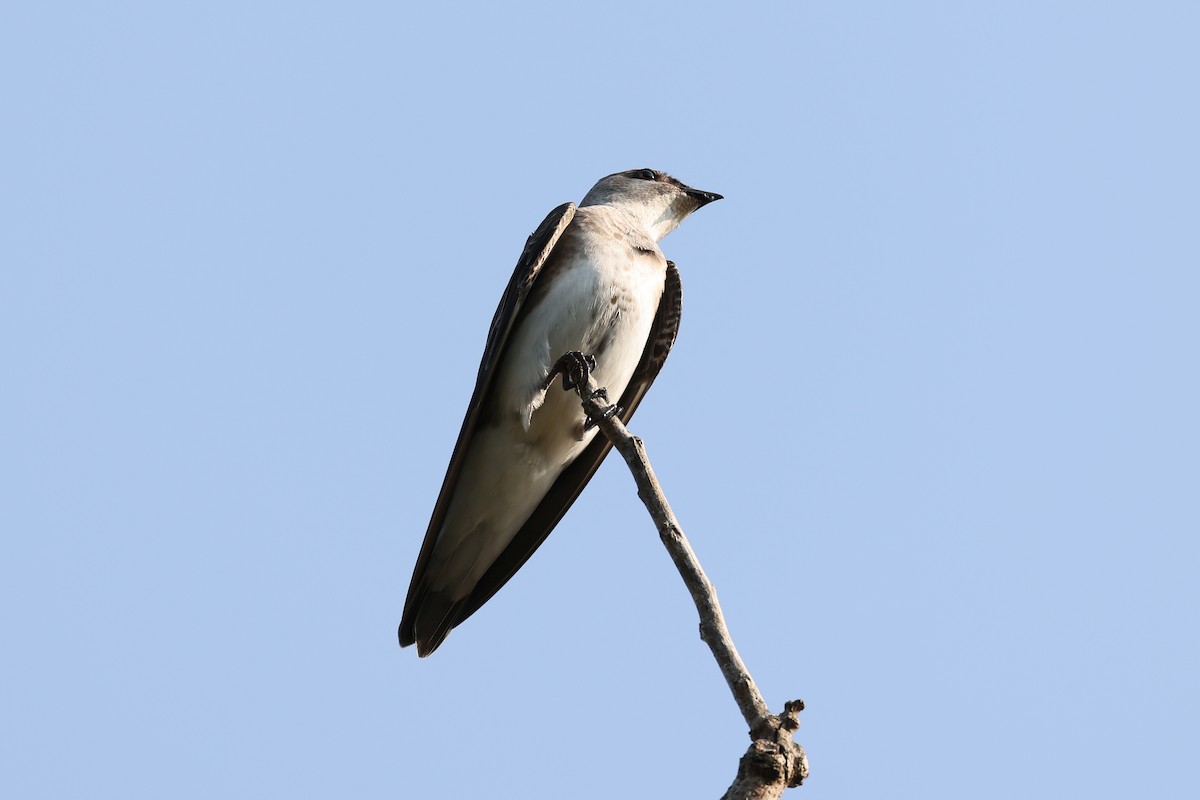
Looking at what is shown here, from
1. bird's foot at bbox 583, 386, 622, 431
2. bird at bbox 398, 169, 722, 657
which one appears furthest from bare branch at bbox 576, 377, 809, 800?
bird at bbox 398, 169, 722, 657

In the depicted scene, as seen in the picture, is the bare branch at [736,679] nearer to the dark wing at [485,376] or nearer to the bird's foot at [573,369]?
the bird's foot at [573,369]

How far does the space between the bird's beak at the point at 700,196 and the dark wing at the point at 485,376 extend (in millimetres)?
2265

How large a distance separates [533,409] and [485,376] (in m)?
0.36

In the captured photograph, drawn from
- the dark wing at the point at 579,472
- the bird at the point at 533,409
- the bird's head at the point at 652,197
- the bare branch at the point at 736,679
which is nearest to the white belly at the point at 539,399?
the bird at the point at 533,409

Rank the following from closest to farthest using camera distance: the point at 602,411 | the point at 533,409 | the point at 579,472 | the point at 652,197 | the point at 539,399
A: the point at 602,411 < the point at 539,399 < the point at 533,409 < the point at 579,472 < the point at 652,197

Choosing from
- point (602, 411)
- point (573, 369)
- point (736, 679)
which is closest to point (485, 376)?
point (573, 369)

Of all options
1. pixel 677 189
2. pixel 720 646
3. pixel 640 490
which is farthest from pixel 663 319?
pixel 720 646

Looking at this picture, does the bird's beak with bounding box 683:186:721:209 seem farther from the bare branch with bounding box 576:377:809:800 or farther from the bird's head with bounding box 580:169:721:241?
the bare branch with bounding box 576:377:809:800

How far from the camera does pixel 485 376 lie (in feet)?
26.6

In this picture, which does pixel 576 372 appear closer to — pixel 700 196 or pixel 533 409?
pixel 533 409

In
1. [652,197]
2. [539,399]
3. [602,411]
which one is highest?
[652,197]

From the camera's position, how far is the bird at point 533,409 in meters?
8.02

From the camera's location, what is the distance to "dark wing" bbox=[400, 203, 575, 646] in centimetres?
801

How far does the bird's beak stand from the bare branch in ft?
16.3
